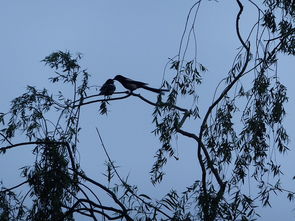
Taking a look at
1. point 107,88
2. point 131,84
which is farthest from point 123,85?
point 107,88

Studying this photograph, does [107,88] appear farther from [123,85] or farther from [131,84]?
[123,85]

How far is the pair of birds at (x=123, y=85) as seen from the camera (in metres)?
5.91

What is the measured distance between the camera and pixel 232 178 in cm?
500

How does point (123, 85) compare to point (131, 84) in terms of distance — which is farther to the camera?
point (123, 85)

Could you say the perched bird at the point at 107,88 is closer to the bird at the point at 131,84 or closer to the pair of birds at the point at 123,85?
the pair of birds at the point at 123,85

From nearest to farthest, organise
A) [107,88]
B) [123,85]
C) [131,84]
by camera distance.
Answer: [107,88], [131,84], [123,85]

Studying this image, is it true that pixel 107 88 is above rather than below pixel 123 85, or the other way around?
below

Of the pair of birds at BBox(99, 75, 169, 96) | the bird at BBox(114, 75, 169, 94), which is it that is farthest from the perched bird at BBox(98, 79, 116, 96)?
the bird at BBox(114, 75, 169, 94)

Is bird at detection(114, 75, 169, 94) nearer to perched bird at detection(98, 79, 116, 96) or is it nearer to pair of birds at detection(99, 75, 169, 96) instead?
pair of birds at detection(99, 75, 169, 96)

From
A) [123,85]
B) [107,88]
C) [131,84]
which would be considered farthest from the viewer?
[123,85]

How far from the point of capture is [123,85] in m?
7.32

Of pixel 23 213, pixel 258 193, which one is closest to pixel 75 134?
pixel 23 213

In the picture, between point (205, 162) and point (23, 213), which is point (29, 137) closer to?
point (23, 213)

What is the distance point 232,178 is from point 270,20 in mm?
1794
